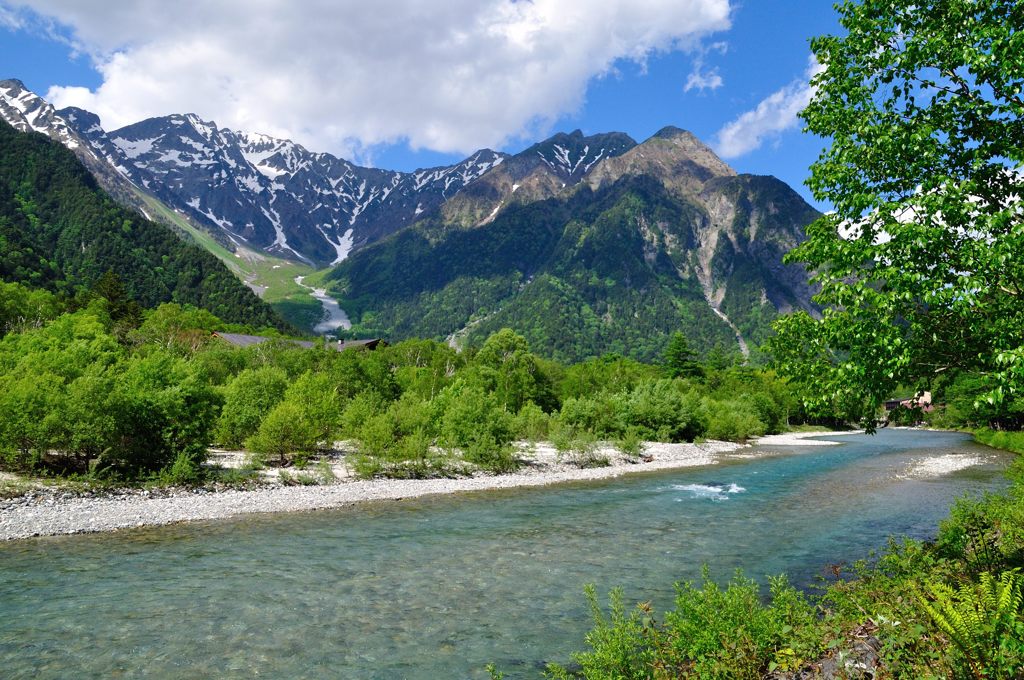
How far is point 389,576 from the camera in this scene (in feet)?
58.0

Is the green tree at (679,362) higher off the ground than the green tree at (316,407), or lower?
higher

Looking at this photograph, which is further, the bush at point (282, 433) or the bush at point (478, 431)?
the bush at point (478, 431)

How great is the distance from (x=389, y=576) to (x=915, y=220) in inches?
650

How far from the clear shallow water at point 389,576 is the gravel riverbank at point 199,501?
161 cm

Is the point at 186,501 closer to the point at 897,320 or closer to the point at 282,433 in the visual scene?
the point at 282,433

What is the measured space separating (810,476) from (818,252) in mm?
39353

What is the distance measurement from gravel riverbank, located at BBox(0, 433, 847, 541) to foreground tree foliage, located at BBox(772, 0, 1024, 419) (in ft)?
82.0

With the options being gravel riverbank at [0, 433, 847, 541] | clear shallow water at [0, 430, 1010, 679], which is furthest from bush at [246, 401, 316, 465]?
clear shallow water at [0, 430, 1010, 679]

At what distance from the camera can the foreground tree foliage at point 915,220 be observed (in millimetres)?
9539

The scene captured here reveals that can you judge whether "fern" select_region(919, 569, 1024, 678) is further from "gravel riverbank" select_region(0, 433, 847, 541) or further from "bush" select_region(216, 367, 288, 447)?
"bush" select_region(216, 367, 288, 447)

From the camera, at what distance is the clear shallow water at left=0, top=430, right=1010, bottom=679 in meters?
12.1

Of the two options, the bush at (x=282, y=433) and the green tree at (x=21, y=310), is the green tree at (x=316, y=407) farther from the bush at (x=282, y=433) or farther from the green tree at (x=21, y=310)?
the green tree at (x=21, y=310)

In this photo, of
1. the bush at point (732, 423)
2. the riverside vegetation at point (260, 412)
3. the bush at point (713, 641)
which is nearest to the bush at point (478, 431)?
the riverside vegetation at point (260, 412)

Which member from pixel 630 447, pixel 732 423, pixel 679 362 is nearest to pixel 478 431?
pixel 630 447
